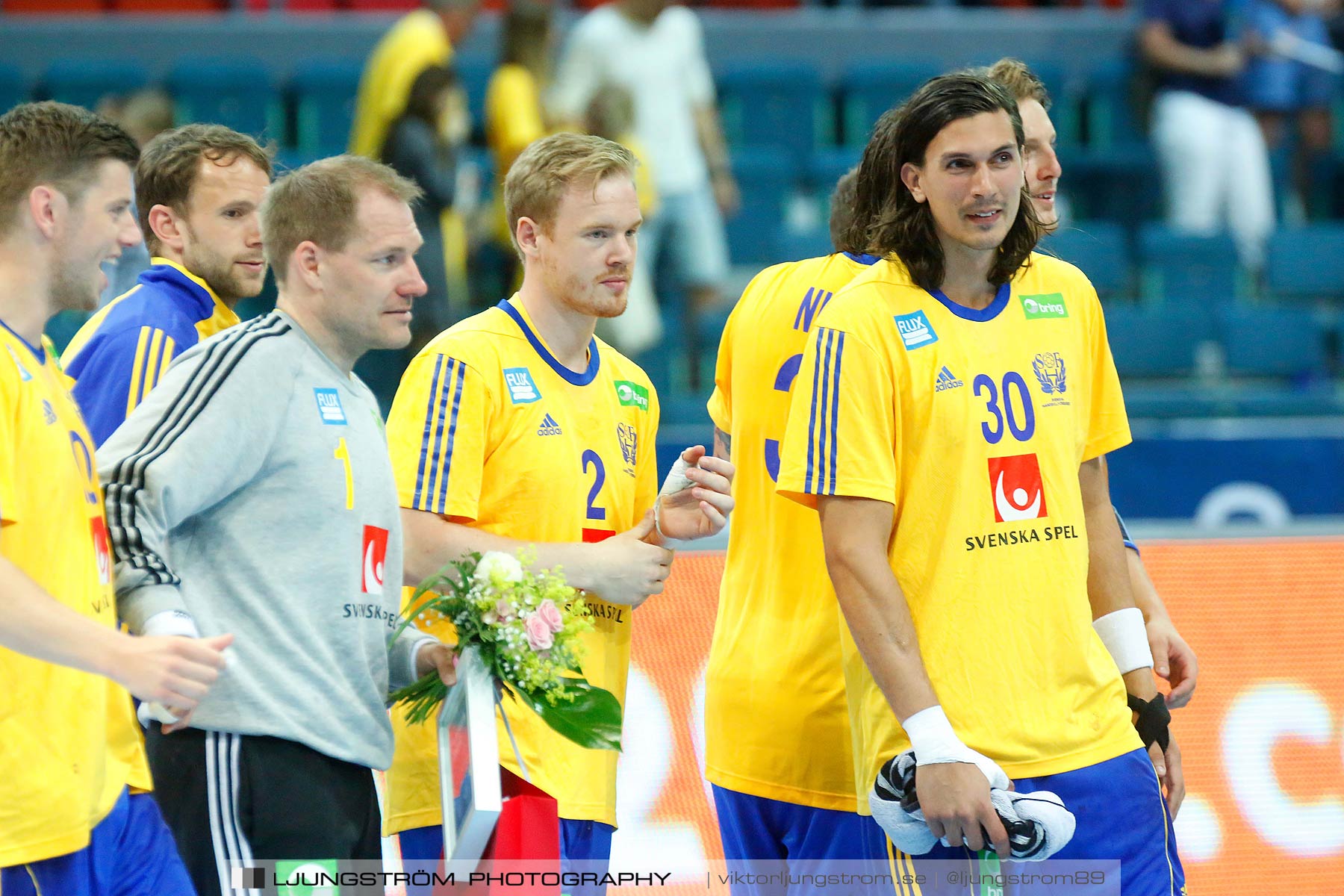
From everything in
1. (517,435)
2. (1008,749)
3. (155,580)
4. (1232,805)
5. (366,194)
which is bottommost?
(1232,805)

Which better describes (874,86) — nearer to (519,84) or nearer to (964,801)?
(519,84)

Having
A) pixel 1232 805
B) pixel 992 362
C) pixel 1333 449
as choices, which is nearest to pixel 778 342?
pixel 992 362

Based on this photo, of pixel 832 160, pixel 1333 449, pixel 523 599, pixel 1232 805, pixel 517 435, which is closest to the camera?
pixel 523 599

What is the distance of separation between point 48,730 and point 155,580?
0.35m

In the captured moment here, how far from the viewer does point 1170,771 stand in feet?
13.0

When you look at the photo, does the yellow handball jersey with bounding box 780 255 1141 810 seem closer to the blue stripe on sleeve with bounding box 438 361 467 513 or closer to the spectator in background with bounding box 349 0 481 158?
the blue stripe on sleeve with bounding box 438 361 467 513

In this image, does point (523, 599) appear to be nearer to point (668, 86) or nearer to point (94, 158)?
→ point (94, 158)

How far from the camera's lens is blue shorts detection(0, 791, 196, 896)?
2.96 m

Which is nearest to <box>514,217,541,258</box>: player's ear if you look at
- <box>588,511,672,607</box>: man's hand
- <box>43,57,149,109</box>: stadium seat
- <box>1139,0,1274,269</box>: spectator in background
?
<box>588,511,672,607</box>: man's hand

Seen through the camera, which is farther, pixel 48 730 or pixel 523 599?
pixel 523 599

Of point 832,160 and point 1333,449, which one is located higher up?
point 832,160

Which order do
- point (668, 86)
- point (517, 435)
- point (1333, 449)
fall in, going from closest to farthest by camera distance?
1. point (517, 435)
2. point (1333, 449)
3. point (668, 86)

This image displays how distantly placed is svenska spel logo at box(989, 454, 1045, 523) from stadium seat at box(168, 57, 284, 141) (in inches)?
321

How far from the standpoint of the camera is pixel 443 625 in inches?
157
